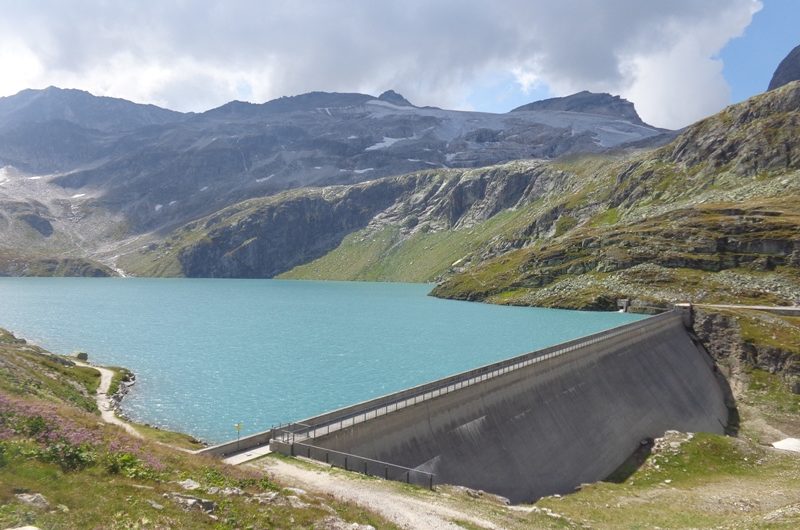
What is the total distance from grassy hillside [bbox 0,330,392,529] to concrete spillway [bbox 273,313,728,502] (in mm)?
8484

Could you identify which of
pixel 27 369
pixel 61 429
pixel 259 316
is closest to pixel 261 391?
pixel 27 369

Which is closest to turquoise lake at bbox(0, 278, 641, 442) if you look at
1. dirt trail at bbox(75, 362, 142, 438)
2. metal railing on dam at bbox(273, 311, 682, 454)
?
dirt trail at bbox(75, 362, 142, 438)

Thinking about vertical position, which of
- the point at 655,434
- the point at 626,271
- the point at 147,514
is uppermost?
the point at 626,271

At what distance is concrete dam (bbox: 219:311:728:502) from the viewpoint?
31.4 m

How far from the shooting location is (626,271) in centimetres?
16038

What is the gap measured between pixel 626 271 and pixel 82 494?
16584 centimetres

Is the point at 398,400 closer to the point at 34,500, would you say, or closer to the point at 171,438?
the point at 171,438

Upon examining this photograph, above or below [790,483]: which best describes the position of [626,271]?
above

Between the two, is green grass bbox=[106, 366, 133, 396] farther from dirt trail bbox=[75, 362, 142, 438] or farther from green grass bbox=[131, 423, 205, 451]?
green grass bbox=[131, 423, 205, 451]

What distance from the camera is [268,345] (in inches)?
3696

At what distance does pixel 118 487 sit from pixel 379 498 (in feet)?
37.3

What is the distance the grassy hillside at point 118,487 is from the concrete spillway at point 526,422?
8484 mm

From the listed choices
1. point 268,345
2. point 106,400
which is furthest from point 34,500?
point 268,345

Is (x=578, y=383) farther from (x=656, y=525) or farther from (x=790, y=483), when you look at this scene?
(x=656, y=525)
